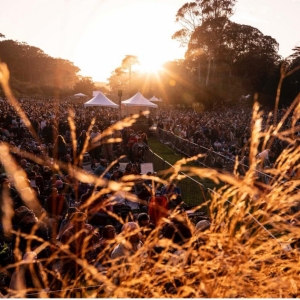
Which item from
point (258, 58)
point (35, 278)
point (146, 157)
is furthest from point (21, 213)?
point (258, 58)

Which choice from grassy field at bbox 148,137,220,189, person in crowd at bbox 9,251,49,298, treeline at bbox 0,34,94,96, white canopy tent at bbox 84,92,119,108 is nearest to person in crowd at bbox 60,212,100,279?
person in crowd at bbox 9,251,49,298

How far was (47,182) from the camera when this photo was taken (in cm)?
1008

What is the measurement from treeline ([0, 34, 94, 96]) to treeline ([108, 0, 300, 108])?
80.4 feet

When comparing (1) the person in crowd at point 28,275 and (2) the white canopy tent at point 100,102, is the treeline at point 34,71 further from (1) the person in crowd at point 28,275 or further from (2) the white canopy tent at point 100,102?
(1) the person in crowd at point 28,275

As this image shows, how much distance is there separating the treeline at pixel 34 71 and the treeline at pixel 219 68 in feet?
80.4

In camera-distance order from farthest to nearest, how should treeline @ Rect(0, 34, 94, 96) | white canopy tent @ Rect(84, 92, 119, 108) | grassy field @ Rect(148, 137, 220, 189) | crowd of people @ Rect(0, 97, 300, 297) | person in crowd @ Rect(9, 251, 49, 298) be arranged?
treeline @ Rect(0, 34, 94, 96), white canopy tent @ Rect(84, 92, 119, 108), grassy field @ Rect(148, 137, 220, 189), person in crowd @ Rect(9, 251, 49, 298), crowd of people @ Rect(0, 97, 300, 297)

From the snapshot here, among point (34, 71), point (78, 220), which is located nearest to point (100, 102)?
point (78, 220)

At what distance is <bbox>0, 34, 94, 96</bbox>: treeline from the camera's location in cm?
7756

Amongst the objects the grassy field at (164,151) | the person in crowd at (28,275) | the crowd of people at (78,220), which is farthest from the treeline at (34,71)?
the person in crowd at (28,275)

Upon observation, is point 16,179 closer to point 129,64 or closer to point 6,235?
point 6,235

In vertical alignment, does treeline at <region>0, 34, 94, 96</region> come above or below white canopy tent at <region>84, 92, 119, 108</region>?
above

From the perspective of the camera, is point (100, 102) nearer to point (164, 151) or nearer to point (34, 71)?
point (164, 151)

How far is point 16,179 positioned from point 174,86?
41976 mm

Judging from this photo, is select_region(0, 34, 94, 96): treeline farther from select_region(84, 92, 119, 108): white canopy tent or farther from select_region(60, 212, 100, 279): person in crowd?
→ select_region(60, 212, 100, 279): person in crowd
